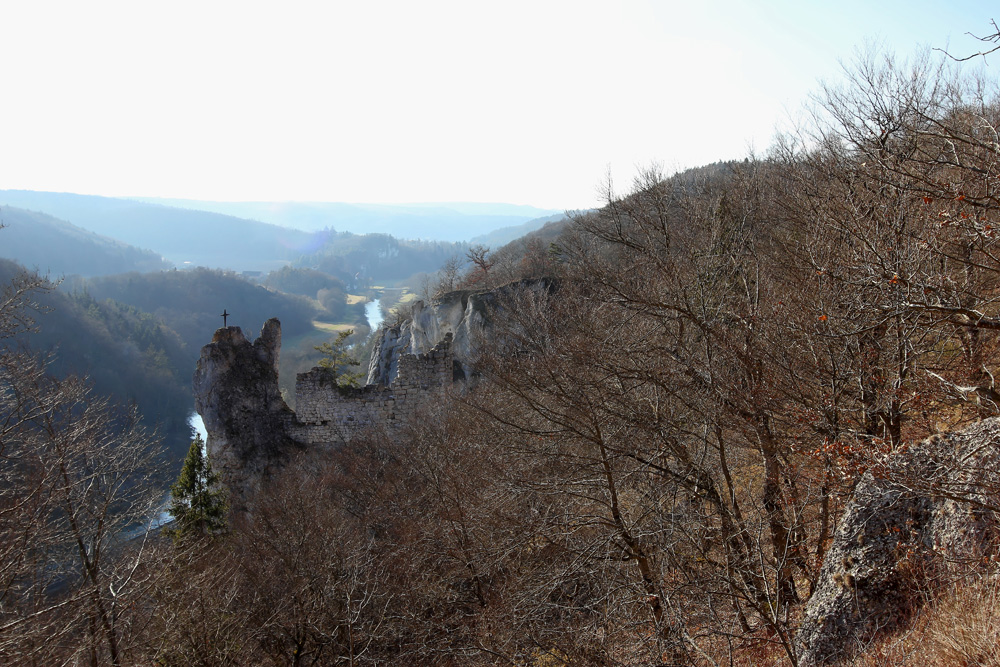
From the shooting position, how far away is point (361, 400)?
15.7 metres

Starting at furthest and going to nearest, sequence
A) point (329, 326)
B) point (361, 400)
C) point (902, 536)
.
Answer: point (329, 326)
point (361, 400)
point (902, 536)

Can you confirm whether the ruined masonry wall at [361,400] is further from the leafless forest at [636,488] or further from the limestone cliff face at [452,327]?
the leafless forest at [636,488]

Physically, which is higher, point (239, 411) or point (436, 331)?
point (436, 331)

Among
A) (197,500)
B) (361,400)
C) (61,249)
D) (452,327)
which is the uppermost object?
(61,249)

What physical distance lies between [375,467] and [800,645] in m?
10.8

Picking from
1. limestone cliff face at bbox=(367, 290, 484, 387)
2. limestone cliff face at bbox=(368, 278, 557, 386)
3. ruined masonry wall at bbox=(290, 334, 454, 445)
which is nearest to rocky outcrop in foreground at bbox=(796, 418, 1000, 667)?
ruined masonry wall at bbox=(290, 334, 454, 445)

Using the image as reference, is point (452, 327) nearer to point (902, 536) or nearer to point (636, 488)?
point (636, 488)

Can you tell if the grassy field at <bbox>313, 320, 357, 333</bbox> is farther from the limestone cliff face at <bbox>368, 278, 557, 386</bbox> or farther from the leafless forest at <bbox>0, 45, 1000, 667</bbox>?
the leafless forest at <bbox>0, 45, 1000, 667</bbox>

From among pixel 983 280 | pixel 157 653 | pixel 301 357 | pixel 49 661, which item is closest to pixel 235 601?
pixel 157 653

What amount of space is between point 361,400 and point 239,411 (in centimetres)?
323

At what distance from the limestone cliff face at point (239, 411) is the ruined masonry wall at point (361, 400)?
31.4 inches

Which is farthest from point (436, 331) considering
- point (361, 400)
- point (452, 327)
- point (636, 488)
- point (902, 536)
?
point (902, 536)

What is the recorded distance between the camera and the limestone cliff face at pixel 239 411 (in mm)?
14695

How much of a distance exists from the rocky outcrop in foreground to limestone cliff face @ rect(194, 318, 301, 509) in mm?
13878
